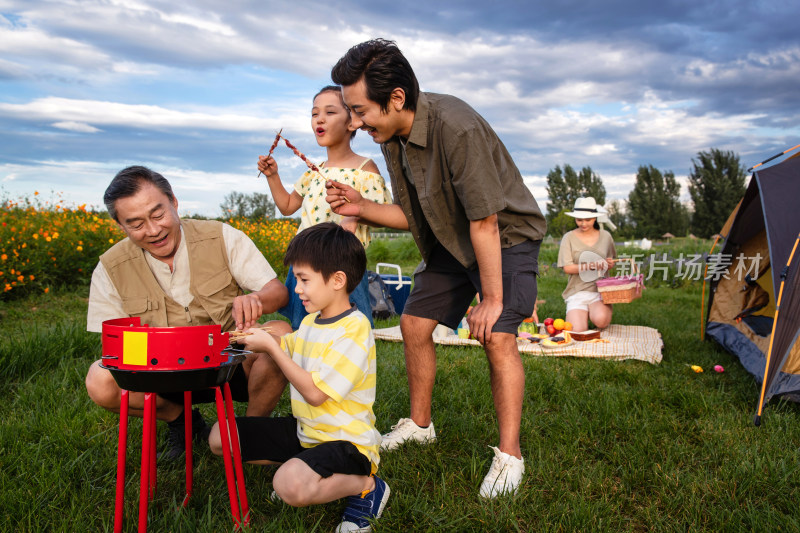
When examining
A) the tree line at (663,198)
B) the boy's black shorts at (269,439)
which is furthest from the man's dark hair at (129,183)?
the tree line at (663,198)

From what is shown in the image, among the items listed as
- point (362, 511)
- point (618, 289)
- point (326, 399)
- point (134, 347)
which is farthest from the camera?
point (618, 289)

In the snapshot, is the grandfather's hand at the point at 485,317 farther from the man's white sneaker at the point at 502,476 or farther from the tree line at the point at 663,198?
the tree line at the point at 663,198

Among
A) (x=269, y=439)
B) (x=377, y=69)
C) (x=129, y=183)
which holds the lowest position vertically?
(x=269, y=439)

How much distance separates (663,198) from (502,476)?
42.5m

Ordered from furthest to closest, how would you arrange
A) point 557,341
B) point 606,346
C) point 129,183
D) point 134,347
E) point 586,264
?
point 586,264 → point 557,341 → point 606,346 → point 129,183 → point 134,347

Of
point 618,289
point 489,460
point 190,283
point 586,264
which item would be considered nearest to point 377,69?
point 190,283

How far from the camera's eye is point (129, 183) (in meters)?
2.14

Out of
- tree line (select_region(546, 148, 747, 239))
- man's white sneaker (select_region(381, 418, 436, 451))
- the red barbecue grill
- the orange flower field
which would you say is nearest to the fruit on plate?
man's white sneaker (select_region(381, 418, 436, 451))

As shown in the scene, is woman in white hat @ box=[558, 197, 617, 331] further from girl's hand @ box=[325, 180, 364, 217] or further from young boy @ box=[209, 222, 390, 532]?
young boy @ box=[209, 222, 390, 532]

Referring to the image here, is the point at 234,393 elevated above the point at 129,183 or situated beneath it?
situated beneath

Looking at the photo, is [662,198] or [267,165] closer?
[267,165]

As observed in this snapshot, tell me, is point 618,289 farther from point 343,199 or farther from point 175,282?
point 175,282

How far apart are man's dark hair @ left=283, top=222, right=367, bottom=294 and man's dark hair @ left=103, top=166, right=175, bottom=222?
634 mm

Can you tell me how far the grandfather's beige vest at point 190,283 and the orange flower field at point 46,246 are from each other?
13.9 feet
